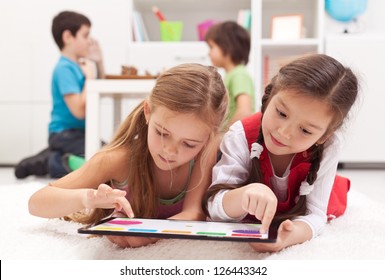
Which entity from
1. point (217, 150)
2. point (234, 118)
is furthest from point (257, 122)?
point (234, 118)

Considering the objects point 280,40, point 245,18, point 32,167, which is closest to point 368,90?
point 280,40

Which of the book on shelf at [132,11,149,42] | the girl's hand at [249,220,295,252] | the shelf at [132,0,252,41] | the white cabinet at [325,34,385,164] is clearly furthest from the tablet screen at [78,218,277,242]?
the shelf at [132,0,252,41]

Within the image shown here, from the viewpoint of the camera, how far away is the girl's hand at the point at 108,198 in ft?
2.42

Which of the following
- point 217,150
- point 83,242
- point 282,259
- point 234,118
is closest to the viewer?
point 282,259

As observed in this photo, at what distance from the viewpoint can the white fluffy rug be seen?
29.8 inches

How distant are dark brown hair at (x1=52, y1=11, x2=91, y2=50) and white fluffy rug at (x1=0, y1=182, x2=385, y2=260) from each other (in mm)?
1446

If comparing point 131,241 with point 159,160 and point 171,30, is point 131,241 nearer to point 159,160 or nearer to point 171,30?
point 159,160

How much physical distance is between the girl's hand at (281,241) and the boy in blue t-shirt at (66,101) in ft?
4.65

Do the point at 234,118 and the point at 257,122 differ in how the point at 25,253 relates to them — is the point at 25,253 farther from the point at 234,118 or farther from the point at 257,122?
the point at 234,118

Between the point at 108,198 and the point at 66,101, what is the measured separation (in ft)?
4.86

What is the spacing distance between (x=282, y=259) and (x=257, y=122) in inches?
13.2

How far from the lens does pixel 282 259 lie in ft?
2.37

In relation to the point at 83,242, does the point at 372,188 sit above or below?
below

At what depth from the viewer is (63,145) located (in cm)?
219
